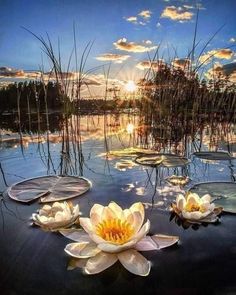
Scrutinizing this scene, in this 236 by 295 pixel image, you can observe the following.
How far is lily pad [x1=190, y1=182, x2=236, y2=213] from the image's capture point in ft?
6.79

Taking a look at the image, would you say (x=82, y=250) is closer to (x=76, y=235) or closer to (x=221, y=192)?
(x=76, y=235)

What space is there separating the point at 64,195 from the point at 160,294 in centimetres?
121

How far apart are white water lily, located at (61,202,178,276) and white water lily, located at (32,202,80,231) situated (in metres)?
0.14

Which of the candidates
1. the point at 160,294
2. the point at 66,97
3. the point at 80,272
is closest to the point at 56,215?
the point at 80,272

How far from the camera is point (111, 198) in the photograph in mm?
2285

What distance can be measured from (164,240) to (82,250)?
40cm

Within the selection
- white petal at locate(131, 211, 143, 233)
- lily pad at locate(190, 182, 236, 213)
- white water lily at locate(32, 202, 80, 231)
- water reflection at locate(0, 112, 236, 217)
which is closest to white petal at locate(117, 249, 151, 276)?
white petal at locate(131, 211, 143, 233)

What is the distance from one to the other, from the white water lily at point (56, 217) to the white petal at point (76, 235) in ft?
0.31

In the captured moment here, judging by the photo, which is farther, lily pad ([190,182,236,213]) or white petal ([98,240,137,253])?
lily pad ([190,182,236,213])

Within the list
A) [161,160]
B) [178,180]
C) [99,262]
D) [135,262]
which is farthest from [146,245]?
[161,160]

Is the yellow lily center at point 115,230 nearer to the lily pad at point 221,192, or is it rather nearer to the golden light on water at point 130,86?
the lily pad at point 221,192

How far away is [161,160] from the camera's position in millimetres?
3303

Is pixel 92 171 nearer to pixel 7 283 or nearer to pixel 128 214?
pixel 128 214

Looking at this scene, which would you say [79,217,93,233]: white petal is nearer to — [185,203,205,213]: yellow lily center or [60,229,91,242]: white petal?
[60,229,91,242]: white petal
